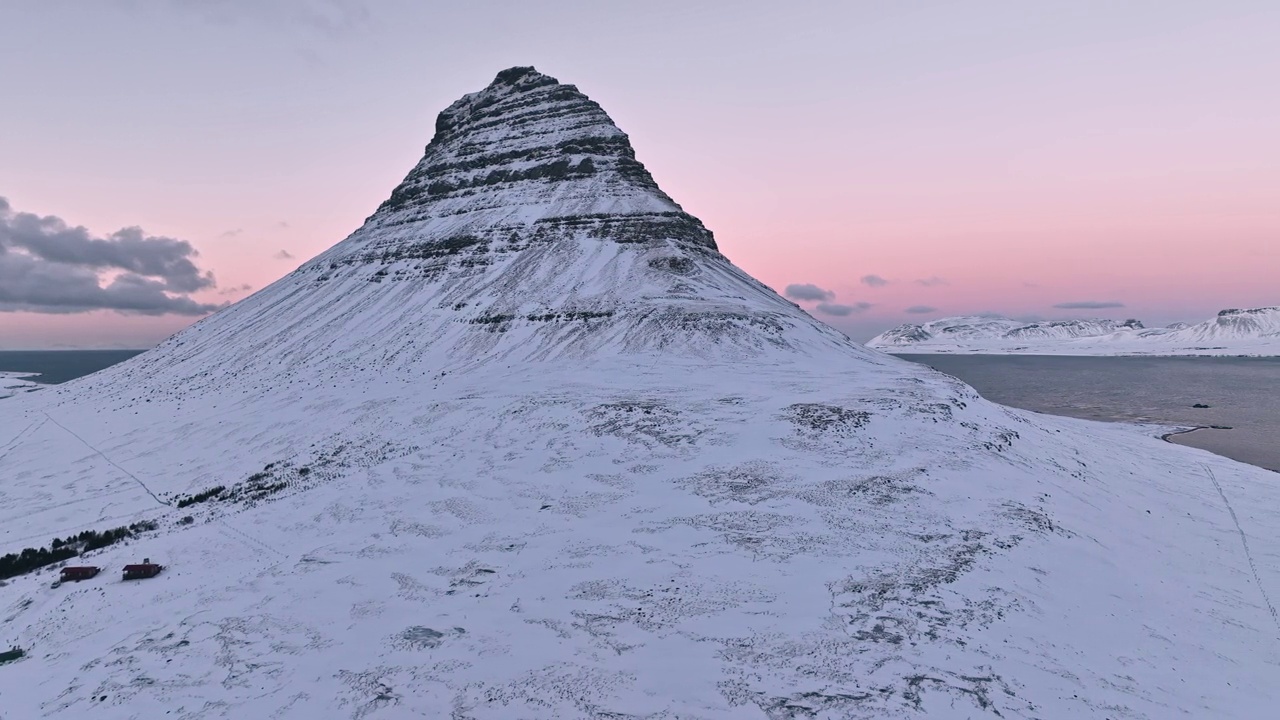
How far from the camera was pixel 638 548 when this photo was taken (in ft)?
66.0

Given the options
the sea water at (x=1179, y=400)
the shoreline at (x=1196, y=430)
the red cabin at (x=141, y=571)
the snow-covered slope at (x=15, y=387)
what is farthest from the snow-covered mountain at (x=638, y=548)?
the snow-covered slope at (x=15, y=387)

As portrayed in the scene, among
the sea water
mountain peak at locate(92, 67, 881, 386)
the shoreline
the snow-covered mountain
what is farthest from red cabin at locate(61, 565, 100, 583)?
the sea water

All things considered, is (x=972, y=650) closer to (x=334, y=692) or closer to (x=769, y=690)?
(x=769, y=690)

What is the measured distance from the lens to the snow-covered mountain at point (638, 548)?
44.7ft

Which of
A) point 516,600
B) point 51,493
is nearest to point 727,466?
point 516,600

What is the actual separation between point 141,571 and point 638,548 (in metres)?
17.1

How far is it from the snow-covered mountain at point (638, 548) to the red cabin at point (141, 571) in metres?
0.31

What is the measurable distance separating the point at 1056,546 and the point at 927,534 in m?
4.72

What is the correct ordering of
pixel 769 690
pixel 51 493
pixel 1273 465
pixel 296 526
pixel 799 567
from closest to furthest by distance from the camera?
pixel 769 690
pixel 799 567
pixel 296 526
pixel 51 493
pixel 1273 465

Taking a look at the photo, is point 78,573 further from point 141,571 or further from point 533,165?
point 533,165

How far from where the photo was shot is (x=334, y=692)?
43.7ft

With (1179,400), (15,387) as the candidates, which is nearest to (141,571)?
(1179,400)

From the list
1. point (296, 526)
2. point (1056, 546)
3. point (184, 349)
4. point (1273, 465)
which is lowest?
point (1273, 465)

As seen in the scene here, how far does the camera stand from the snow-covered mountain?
13.6 m
